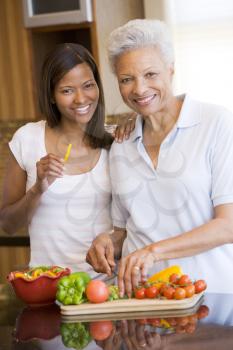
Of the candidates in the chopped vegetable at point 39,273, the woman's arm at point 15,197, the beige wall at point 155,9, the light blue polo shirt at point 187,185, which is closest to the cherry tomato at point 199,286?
the light blue polo shirt at point 187,185

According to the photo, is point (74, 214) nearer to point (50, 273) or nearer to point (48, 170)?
point (48, 170)

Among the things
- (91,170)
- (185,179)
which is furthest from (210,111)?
(91,170)

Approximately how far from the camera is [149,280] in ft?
6.03

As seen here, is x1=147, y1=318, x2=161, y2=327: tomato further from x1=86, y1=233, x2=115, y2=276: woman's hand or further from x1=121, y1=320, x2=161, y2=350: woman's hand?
x1=86, y1=233, x2=115, y2=276: woman's hand

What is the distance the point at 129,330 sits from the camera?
5.18ft

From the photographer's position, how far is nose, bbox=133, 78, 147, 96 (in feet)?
6.44

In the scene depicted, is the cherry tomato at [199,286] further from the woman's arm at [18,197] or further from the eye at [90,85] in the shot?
the eye at [90,85]

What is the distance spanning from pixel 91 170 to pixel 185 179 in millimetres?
427

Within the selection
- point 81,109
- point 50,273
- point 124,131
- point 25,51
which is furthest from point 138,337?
point 25,51

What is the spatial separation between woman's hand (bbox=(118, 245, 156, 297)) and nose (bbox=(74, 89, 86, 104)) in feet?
2.04

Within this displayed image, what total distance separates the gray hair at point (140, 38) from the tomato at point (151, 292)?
0.62 meters

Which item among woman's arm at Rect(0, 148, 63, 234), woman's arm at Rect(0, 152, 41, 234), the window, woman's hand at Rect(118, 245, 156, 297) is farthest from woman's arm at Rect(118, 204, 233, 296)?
the window

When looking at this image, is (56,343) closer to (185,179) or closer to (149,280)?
(149,280)

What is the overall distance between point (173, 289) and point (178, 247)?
0.16m
